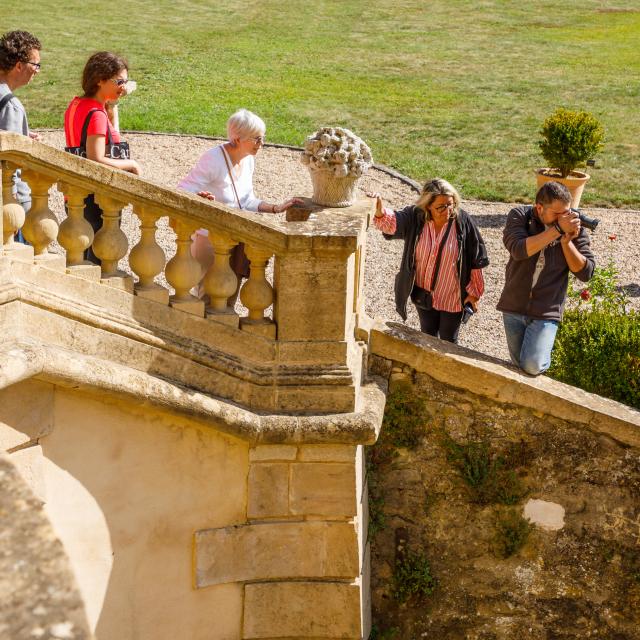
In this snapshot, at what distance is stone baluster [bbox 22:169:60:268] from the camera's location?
527 centimetres

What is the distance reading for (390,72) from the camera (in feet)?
82.8

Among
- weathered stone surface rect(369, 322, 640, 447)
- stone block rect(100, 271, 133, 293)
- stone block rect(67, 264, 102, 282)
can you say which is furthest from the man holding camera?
stone block rect(67, 264, 102, 282)

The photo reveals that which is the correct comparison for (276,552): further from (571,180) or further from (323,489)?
(571,180)

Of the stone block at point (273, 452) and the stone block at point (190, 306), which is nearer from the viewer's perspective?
the stone block at point (190, 306)

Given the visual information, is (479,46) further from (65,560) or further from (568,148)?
(65,560)

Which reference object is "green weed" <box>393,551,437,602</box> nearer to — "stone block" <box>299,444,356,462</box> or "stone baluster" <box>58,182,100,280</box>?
"stone block" <box>299,444,356,462</box>

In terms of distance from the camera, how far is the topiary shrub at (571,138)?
13.9 m

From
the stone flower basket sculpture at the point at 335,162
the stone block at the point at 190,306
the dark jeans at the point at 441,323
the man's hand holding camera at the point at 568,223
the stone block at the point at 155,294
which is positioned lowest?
the dark jeans at the point at 441,323

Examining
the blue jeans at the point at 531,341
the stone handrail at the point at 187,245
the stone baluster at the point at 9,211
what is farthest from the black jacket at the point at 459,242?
the stone baluster at the point at 9,211

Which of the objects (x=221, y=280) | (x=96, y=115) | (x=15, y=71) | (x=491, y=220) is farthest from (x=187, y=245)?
(x=491, y=220)

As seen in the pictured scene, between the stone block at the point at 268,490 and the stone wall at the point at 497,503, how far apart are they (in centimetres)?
113

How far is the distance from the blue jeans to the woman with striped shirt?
352mm

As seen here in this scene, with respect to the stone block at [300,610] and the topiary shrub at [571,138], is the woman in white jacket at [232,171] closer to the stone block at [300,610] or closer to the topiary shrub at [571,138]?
the stone block at [300,610]

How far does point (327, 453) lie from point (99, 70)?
2.68 meters
